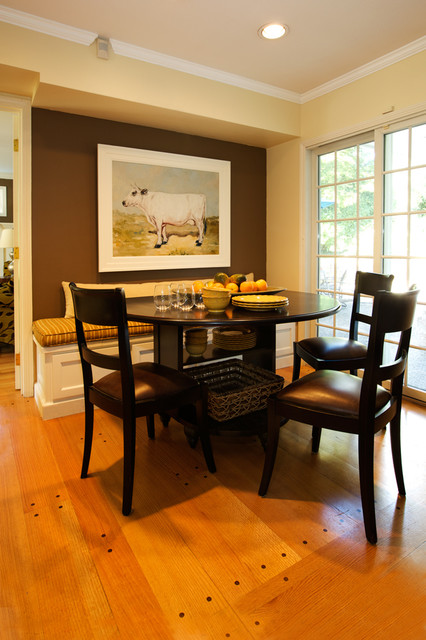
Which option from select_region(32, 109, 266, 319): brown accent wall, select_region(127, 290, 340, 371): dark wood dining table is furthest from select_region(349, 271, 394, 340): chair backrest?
select_region(32, 109, 266, 319): brown accent wall

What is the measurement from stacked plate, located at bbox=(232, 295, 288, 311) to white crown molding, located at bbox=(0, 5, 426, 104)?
209 centimetres

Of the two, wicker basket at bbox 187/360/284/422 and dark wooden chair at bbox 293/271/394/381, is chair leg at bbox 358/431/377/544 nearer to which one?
wicker basket at bbox 187/360/284/422

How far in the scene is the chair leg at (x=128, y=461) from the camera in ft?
5.65

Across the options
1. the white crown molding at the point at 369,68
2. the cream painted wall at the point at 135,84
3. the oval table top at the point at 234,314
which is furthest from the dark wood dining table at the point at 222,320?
the white crown molding at the point at 369,68

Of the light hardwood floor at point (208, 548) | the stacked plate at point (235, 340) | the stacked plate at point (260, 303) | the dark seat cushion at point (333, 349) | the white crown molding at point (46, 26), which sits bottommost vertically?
the light hardwood floor at point (208, 548)

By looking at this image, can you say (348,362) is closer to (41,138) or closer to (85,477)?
(85,477)

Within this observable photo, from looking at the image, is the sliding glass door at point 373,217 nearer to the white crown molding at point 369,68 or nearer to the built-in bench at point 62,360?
the white crown molding at point 369,68

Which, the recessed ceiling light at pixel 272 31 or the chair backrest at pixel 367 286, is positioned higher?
the recessed ceiling light at pixel 272 31

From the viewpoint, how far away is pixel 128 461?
1.72 m

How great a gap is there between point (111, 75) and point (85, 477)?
2.58 m

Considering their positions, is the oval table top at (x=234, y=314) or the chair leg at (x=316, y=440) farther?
the chair leg at (x=316, y=440)

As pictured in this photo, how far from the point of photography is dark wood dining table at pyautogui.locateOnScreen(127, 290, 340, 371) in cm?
176

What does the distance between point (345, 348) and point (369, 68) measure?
2270 millimetres

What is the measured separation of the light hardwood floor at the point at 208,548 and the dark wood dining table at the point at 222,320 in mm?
507
